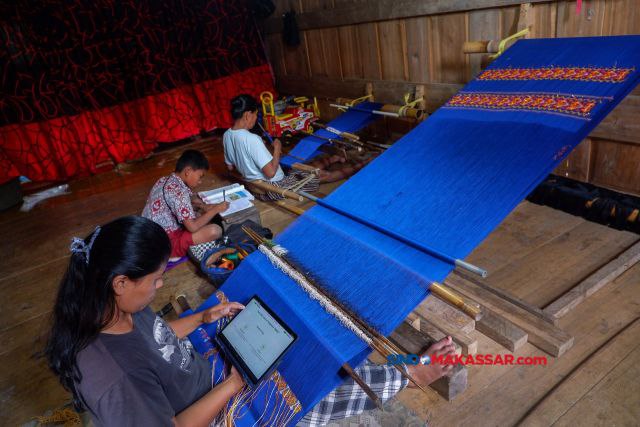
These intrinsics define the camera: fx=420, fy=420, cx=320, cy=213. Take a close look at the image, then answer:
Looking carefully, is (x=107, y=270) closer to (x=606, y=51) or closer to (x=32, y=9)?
(x=606, y=51)

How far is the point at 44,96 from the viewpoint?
4.26m

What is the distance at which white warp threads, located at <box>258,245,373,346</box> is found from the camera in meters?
1.07

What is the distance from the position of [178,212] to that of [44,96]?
3.01 metres

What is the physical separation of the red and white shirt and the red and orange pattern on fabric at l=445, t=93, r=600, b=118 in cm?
150

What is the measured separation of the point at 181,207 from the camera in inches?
92.5

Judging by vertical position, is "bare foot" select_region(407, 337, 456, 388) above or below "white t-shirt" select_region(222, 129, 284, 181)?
below

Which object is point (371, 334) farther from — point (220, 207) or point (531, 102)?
point (220, 207)

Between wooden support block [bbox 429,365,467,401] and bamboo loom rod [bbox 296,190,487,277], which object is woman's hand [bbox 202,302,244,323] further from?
wooden support block [bbox 429,365,467,401]

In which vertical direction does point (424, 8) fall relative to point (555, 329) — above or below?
above

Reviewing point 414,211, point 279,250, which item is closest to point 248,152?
point 279,250

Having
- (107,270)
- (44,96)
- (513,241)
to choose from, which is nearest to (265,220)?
(513,241)

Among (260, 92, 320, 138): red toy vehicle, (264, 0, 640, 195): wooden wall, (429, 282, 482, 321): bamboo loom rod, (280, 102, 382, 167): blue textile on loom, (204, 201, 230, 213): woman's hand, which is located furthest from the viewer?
(260, 92, 320, 138): red toy vehicle

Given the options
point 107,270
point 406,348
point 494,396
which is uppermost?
point 107,270

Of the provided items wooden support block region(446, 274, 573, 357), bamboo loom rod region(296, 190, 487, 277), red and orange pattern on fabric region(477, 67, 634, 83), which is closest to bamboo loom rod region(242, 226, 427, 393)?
bamboo loom rod region(296, 190, 487, 277)
